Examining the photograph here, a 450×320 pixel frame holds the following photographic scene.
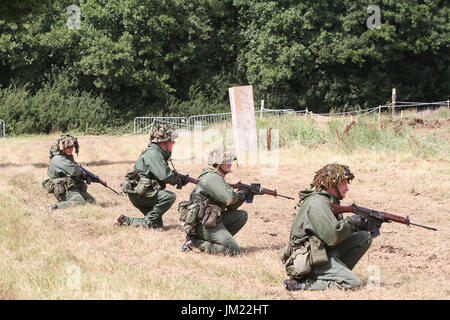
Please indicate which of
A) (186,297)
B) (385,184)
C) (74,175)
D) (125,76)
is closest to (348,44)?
(125,76)

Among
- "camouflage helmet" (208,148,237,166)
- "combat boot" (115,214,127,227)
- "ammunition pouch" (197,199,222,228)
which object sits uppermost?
"camouflage helmet" (208,148,237,166)

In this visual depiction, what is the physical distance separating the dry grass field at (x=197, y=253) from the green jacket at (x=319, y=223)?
0.56 metres

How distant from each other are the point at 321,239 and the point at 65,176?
20.9 feet

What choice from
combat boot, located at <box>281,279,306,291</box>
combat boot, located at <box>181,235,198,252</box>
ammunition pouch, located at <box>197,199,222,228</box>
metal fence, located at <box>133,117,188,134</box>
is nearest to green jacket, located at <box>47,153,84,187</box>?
combat boot, located at <box>181,235,198,252</box>

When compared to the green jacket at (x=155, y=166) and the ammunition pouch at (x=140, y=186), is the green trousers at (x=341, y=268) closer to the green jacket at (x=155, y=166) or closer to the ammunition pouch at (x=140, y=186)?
the green jacket at (x=155, y=166)

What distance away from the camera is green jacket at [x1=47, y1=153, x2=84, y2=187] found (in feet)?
37.1

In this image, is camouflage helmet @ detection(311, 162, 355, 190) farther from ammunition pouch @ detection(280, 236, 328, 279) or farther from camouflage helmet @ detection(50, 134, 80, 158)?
camouflage helmet @ detection(50, 134, 80, 158)

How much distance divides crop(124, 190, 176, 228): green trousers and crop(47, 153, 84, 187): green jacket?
2090mm

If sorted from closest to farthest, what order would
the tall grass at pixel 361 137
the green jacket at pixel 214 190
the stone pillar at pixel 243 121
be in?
the green jacket at pixel 214 190, the tall grass at pixel 361 137, the stone pillar at pixel 243 121

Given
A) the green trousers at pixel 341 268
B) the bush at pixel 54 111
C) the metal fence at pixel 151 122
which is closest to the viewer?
the green trousers at pixel 341 268

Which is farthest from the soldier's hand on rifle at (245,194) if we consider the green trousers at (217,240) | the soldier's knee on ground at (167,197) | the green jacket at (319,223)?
the green jacket at (319,223)

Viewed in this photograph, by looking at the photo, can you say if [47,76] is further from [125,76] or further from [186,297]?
[186,297]

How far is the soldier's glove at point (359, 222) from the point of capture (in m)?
6.71

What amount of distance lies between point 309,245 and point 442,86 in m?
33.7
